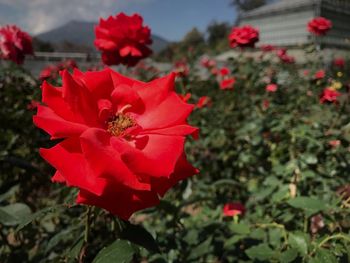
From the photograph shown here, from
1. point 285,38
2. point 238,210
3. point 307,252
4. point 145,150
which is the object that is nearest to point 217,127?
point 238,210

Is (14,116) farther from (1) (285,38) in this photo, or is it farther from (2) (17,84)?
(1) (285,38)

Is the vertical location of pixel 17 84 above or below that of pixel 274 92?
above

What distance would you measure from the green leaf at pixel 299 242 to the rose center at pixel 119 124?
0.59 m

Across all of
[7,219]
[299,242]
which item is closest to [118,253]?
[7,219]

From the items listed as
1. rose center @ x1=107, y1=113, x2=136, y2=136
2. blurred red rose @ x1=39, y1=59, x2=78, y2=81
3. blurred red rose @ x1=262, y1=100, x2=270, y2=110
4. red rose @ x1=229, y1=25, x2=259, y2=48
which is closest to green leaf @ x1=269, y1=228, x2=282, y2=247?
rose center @ x1=107, y1=113, x2=136, y2=136

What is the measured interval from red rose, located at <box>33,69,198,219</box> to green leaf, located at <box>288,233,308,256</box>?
485 mm

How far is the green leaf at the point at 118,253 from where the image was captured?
2.60ft

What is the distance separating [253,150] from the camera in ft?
9.67

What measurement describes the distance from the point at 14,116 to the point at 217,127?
2.02 meters

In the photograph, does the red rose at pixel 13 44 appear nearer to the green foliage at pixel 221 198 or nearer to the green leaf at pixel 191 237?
the green foliage at pixel 221 198

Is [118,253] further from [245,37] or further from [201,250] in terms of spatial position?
[245,37]

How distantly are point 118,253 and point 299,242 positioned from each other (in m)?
0.57

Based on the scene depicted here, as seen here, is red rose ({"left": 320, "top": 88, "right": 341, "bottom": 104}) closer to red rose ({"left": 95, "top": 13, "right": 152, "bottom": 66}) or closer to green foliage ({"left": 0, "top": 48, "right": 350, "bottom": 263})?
green foliage ({"left": 0, "top": 48, "right": 350, "bottom": 263})

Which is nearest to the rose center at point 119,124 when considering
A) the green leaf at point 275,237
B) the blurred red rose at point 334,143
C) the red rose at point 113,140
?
the red rose at point 113,140
